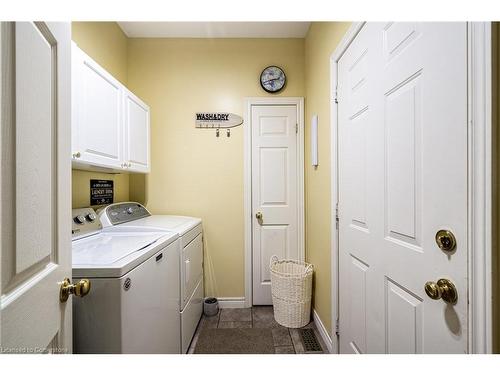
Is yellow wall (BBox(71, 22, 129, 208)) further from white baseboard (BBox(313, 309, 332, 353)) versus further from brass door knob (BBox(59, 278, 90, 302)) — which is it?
white baseboard (BBox(313, 309, 332, 353))

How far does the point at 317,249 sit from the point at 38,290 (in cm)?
178

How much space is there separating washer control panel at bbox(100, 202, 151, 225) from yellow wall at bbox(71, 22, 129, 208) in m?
0.17

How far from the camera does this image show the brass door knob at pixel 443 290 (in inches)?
25.6

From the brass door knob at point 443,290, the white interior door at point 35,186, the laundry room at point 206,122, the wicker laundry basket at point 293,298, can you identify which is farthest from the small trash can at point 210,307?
the brass door knob at point 443,290

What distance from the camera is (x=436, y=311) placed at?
2.37 ft

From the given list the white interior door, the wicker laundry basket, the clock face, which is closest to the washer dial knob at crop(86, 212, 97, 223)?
the white interior door

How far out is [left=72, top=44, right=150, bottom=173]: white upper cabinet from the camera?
121 centimetres

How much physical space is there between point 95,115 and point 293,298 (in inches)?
79.8

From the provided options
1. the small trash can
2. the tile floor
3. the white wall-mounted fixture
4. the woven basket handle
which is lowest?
the tile floor

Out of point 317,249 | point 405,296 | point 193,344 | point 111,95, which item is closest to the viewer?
point 405,296

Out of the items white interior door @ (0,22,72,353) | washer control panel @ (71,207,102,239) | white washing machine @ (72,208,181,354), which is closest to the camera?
white interior door @ (0,22,72,353)

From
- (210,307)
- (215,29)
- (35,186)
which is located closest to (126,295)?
(35,186)

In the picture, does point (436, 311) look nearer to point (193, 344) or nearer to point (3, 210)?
point (3, 210)
